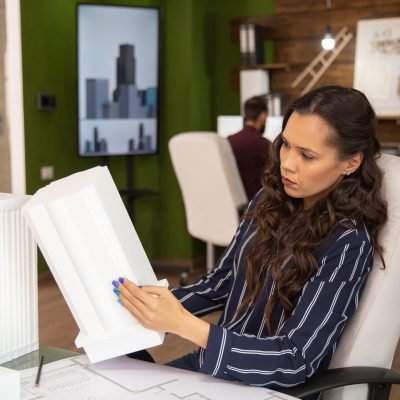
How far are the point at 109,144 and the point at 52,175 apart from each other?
1.44ft

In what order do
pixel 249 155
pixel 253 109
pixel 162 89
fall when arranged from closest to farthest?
pixel 249 155 < pixel 253 109 < pixel 162 89

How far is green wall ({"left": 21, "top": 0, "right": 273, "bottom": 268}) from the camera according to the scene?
456 centimetres

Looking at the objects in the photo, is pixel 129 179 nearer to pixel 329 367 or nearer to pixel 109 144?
pixel 109 144

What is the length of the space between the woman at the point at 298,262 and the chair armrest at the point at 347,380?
2cm

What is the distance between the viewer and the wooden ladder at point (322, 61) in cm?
513

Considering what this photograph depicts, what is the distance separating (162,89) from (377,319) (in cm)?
413

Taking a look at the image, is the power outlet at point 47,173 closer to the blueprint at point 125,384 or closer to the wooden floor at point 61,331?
the wooden floor at point 61,331

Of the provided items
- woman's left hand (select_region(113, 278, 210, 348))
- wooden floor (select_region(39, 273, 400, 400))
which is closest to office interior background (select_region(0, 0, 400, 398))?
wooden floor (select_region(39, 273, 400, 400))

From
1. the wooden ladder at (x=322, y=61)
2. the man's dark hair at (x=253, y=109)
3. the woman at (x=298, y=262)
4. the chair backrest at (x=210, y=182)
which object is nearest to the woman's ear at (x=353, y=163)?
A: the woman at (x=298, y=262)

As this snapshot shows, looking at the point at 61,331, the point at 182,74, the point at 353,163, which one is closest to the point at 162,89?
the point at 182,74

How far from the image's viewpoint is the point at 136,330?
122 centimetres

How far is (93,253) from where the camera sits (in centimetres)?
117

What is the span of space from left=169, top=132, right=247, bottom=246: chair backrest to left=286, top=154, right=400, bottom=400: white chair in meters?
2.44

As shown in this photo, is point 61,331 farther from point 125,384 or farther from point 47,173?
point 125,384
